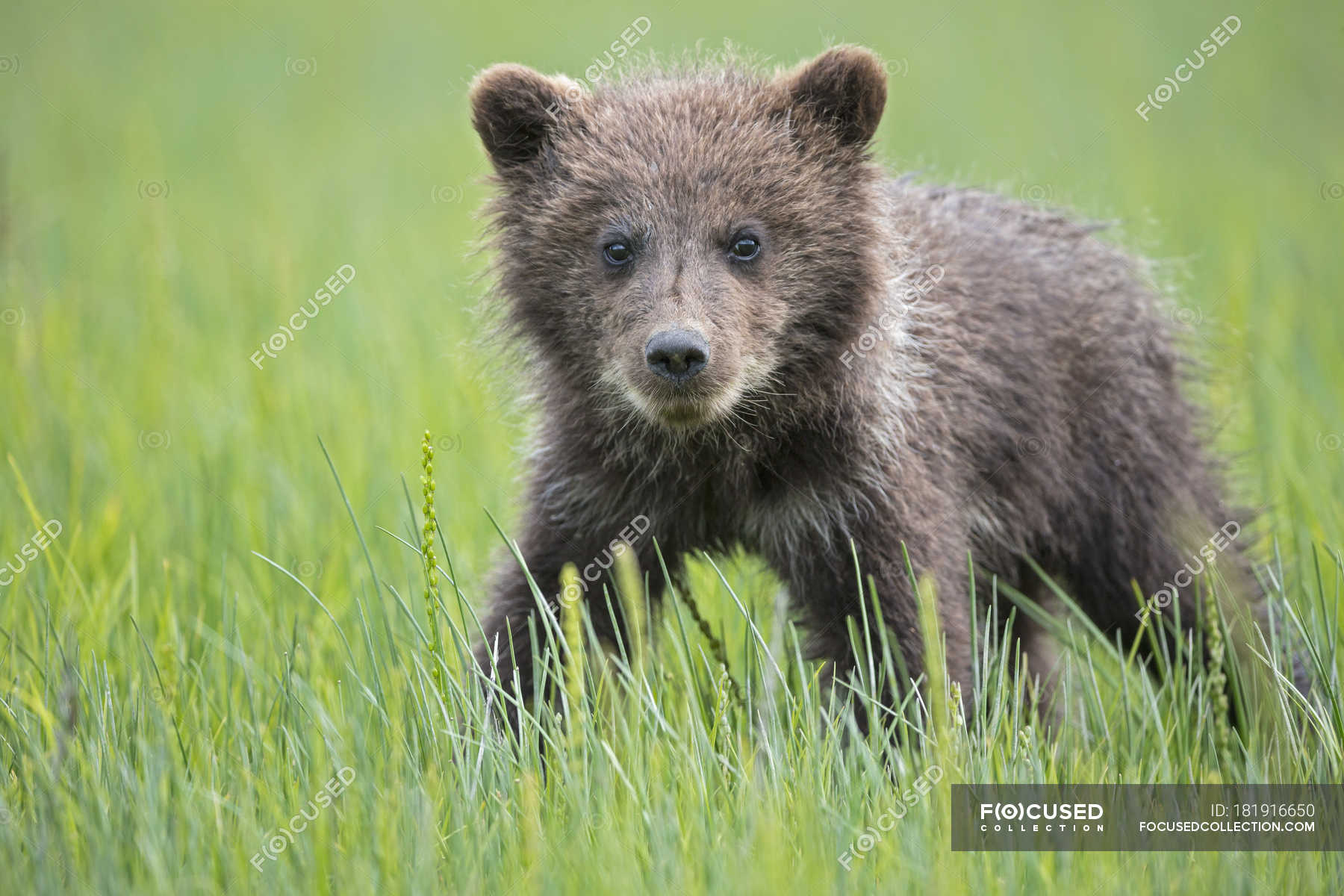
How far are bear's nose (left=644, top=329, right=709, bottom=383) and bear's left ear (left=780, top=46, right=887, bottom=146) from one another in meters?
1.17

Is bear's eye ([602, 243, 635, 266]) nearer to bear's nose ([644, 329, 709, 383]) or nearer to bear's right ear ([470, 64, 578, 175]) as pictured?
bear's nose ([644, 329, 709, 383])

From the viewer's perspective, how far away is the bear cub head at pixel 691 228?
14.3 ft

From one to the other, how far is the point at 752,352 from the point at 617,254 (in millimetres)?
594

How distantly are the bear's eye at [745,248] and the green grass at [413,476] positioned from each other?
1.10 meters

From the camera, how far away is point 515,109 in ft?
15.8

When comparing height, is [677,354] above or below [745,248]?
below

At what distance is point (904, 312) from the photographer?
4.81 m

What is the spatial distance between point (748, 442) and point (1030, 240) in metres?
1.85

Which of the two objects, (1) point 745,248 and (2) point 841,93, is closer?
(1) point 745,248

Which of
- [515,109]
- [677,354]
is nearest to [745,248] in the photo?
[677,354]

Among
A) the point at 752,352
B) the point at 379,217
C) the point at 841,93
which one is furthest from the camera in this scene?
the point at 379,217

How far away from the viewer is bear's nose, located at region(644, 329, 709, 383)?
158 inches

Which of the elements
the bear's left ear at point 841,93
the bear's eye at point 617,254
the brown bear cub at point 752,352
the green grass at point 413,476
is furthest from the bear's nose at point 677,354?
the bear's left ear at point 841,93

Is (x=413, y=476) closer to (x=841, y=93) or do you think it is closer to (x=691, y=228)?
(x=691, y=228)
